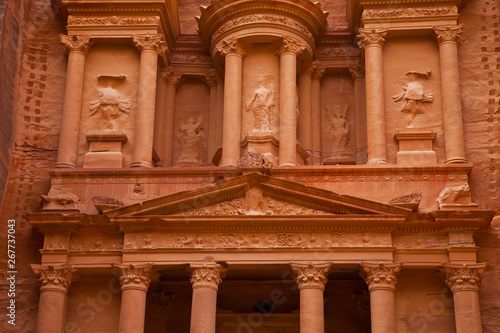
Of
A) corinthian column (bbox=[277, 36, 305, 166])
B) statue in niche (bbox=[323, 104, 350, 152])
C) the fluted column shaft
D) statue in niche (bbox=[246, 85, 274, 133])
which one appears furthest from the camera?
statue in niche (bbox=[323, 104, 350, 152])

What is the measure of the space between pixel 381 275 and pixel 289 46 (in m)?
6.36

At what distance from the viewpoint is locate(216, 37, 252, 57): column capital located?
870 inches

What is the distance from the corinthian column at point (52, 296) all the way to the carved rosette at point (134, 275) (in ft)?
4.04

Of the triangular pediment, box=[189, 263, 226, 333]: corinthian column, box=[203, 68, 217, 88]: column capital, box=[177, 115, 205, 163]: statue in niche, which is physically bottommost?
box=[189, 263, 226, 333]: corinthian column

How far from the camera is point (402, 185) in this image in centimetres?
2008

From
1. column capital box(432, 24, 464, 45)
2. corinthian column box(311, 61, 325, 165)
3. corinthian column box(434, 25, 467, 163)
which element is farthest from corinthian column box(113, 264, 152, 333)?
column capital box(432, 24, 464, 45)

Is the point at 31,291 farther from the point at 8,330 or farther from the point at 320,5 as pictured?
the point at 320,5

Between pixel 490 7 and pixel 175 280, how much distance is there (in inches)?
405

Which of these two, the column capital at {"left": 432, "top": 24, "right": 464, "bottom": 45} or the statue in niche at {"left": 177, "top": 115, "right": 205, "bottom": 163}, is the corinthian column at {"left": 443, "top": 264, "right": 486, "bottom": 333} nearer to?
the column capital at {"left": 432, "top": 24, "right": 464, "bottom": 45}

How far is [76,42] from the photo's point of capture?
2230cm

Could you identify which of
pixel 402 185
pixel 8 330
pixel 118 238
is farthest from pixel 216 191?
pixel 8 330

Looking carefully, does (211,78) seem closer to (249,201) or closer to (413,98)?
(249,201)

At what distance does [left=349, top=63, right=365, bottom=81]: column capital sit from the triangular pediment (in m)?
4.81

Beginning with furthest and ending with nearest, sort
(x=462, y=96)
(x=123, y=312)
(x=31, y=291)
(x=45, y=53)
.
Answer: (x=45, y=53), (x=462, y=96), (x=31, y=291), (x=123, y=312)
